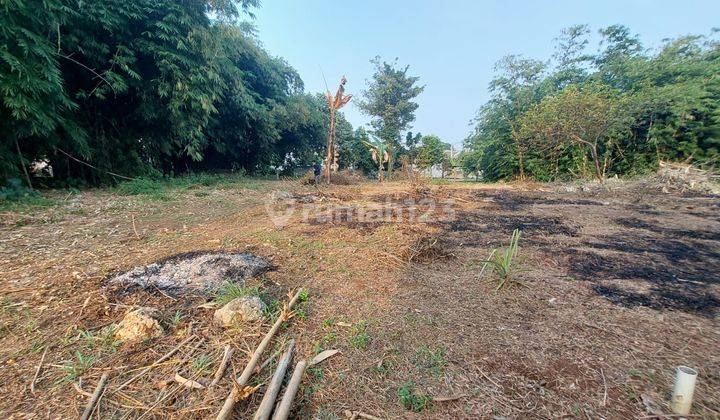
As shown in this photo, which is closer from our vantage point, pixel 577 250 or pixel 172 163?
pixel 577 250

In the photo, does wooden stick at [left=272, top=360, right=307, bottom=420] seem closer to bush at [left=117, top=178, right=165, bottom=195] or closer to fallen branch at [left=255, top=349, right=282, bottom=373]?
fallen branch at [left=255, top=349, right=282, bottom=373]

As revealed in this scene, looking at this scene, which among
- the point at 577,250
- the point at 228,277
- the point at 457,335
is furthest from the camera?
the point at 577,250

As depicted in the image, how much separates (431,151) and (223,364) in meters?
16.8

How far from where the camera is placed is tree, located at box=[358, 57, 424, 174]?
1686 cm

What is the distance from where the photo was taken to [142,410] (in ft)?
3.49

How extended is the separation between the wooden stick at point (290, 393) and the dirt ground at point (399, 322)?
6cm

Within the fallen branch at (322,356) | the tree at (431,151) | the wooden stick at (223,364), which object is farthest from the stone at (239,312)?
the tree at (431,151)

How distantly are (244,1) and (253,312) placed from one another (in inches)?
318

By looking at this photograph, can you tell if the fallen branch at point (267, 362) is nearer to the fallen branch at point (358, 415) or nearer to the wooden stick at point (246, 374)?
the wooden stick at point (246, 374)

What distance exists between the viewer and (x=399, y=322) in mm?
1560

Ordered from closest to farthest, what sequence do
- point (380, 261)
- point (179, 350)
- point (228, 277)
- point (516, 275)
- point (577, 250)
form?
point (179, 350) < point (228, 277) < point (516, 275) < point (380, 261) < point (577, 250)

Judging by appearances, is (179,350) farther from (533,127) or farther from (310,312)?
(533,127)

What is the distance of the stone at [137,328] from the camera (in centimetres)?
139

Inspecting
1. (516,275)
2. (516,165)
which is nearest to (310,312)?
(516,275)
